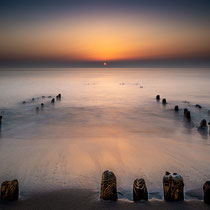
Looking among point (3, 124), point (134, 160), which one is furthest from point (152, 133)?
point (3, 124)

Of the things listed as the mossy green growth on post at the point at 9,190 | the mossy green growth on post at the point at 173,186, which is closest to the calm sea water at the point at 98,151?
the mossy green growth on post at the point at 173,186

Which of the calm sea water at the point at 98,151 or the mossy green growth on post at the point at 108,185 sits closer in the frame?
the mossy green growth on post at the point at 108,185

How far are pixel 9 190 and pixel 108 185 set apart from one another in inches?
86.3

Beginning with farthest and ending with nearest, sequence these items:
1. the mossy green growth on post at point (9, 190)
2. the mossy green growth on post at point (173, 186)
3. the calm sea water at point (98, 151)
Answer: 1. the calm sea water at point (98, 151)
2. the mossy green growth on post at point (9, 190)
3. the mossy green growth on post at point (173, 186)

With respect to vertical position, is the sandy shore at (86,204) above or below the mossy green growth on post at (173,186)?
below

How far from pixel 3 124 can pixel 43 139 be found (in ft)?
14.7

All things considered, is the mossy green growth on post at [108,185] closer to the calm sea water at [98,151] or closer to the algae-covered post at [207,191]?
the calm sea water at [98,151]

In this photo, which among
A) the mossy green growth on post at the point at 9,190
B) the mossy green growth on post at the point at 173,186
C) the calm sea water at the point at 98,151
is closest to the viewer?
the mossy green growth on post at the point at 173,186

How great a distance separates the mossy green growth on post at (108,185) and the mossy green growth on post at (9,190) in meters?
1.94

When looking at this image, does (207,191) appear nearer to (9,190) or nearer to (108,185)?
(108,185)

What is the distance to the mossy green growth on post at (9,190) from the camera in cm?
430

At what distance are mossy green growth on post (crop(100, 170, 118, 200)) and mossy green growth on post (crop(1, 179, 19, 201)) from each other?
194cm

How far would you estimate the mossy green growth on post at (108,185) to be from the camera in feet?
14.0

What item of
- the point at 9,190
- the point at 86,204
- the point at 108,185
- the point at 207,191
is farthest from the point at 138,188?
the point at 9,190
